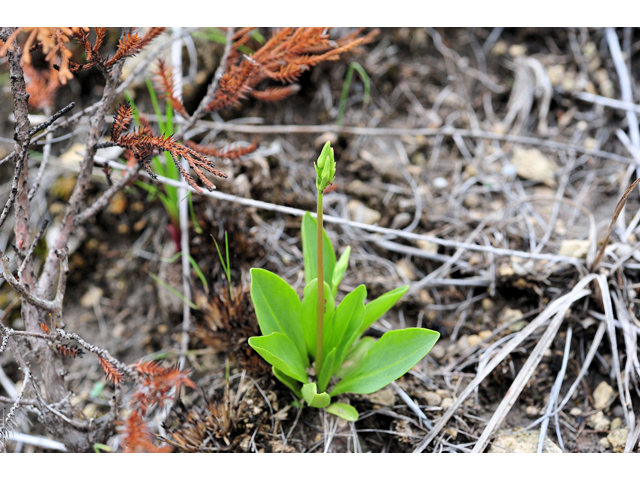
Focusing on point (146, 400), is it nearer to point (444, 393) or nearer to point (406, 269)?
point (444, 393)

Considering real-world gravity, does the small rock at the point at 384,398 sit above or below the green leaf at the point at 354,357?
below

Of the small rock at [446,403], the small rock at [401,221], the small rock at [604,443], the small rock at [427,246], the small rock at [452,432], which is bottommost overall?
the small rock at [604,443]

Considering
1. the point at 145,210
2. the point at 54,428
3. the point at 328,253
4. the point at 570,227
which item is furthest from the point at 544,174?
the point at 54,428

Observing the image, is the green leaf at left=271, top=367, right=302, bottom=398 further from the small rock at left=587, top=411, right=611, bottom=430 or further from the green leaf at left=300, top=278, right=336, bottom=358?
the small rock at left=587, top=411, right=611, bottom=430

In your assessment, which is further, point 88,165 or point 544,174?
point 544,174

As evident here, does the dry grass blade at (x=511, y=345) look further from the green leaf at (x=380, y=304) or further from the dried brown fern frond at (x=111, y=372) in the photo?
the dried brown fern frond at (x=111, y=372)

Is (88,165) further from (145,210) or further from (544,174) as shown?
(544,174)

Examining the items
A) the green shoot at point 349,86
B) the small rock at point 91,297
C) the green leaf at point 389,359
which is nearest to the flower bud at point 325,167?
the green leaf at point 389,359

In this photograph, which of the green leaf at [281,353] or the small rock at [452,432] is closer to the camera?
the green leaf at [281,353]
